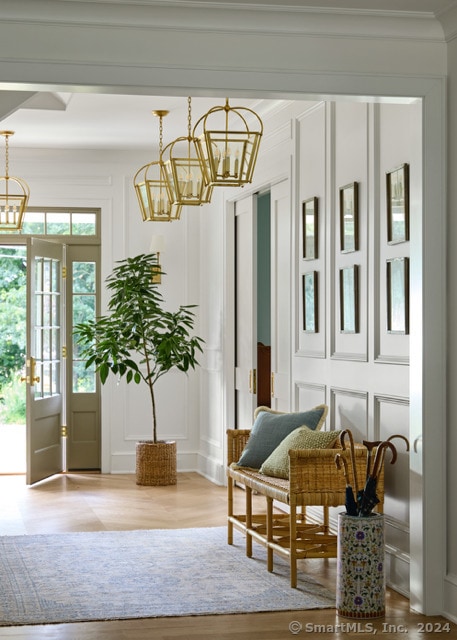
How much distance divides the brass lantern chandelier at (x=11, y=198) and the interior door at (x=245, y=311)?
1830 mm

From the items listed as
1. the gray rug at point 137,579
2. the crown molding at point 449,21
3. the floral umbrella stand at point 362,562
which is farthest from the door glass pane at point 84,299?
the crown molding at point 449,21

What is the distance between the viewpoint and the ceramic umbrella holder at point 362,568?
14.8ft

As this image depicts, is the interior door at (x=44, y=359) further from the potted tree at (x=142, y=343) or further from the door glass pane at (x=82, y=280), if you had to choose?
the potted tree at (x=142, y=343)

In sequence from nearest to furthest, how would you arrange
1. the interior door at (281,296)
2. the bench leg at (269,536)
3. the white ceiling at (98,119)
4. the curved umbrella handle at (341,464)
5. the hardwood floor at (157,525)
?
the hardwood floor at (157,525) < the curved umbrella handle at (341,464) < the bench leg at (269,536) < the interior door at (281,296) < the white ceiling at (98,119)

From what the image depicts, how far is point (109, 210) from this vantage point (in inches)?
370

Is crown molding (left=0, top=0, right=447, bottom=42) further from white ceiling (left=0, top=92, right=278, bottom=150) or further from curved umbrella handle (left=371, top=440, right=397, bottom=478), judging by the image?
white ceiling (left=0, top=92, right=278, bottom=150)

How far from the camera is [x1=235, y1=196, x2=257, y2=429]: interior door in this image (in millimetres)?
8125

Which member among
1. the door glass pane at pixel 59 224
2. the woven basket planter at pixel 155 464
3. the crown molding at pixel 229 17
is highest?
the crown molding at pixel 229 17

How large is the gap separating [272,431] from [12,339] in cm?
820

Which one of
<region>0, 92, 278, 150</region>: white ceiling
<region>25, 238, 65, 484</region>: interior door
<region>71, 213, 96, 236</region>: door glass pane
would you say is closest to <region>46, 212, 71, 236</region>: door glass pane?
<region>71, 213, 96, 236</region>: door glass pane

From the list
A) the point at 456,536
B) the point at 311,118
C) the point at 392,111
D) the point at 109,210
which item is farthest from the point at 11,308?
the point at 456,536

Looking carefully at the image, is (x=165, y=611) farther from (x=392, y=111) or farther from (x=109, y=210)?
(x=109, y=210)

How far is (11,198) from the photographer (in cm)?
877

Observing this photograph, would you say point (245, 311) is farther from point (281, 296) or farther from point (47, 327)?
point (47, 327)
